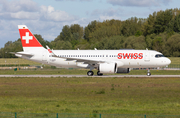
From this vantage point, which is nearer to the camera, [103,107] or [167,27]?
[103,107]

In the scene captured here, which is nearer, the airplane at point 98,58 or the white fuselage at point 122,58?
the airplane at point 98,58

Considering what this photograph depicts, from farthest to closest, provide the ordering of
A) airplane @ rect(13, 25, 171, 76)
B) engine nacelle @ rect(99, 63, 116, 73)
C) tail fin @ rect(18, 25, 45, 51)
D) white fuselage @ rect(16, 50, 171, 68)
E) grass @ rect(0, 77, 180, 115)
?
tail fin @ rect(18, 25, 45, 51) → white fuselage @ rect(16, 50, 171, 68) → airplane @ rect(13, 25, 171, 76) → engine nacelle @ rect(99, 63, 116, 73) → grass @ rect(0, 77, 180, 115)

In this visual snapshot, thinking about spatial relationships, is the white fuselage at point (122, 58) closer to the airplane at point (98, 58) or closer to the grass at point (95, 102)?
the airplane at point (98, 58)

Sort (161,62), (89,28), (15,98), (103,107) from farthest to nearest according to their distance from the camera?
(89,28) < (161,62) < (15,98) < (103,107)

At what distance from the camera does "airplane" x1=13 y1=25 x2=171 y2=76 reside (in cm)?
4762

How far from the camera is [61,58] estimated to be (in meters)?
49.8

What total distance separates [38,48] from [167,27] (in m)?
90.8

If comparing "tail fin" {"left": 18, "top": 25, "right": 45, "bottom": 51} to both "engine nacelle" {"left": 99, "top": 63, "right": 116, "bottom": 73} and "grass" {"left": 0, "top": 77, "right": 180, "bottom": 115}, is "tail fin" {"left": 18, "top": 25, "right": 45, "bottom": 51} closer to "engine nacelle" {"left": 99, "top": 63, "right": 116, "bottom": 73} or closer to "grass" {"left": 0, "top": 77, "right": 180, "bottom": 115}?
"engine nacelle" {"left": 99, "top": 63, "right": 116, "bottom": 73}

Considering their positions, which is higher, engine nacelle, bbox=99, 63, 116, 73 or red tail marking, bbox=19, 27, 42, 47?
red tail marking, bbox=19, 27, 42, 47

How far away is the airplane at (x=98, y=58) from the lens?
A: 47.6 m

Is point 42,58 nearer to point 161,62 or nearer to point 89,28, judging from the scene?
point 161,62

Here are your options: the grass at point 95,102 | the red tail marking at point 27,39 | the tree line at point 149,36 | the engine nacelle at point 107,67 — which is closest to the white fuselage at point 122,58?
the engine nacelle at point 107,67

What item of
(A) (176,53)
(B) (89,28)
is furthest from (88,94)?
(B) (89,28)

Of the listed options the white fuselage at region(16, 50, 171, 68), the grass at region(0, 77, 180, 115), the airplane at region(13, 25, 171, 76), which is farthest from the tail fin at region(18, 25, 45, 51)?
the grass at region(0, 77, 180, 115)
